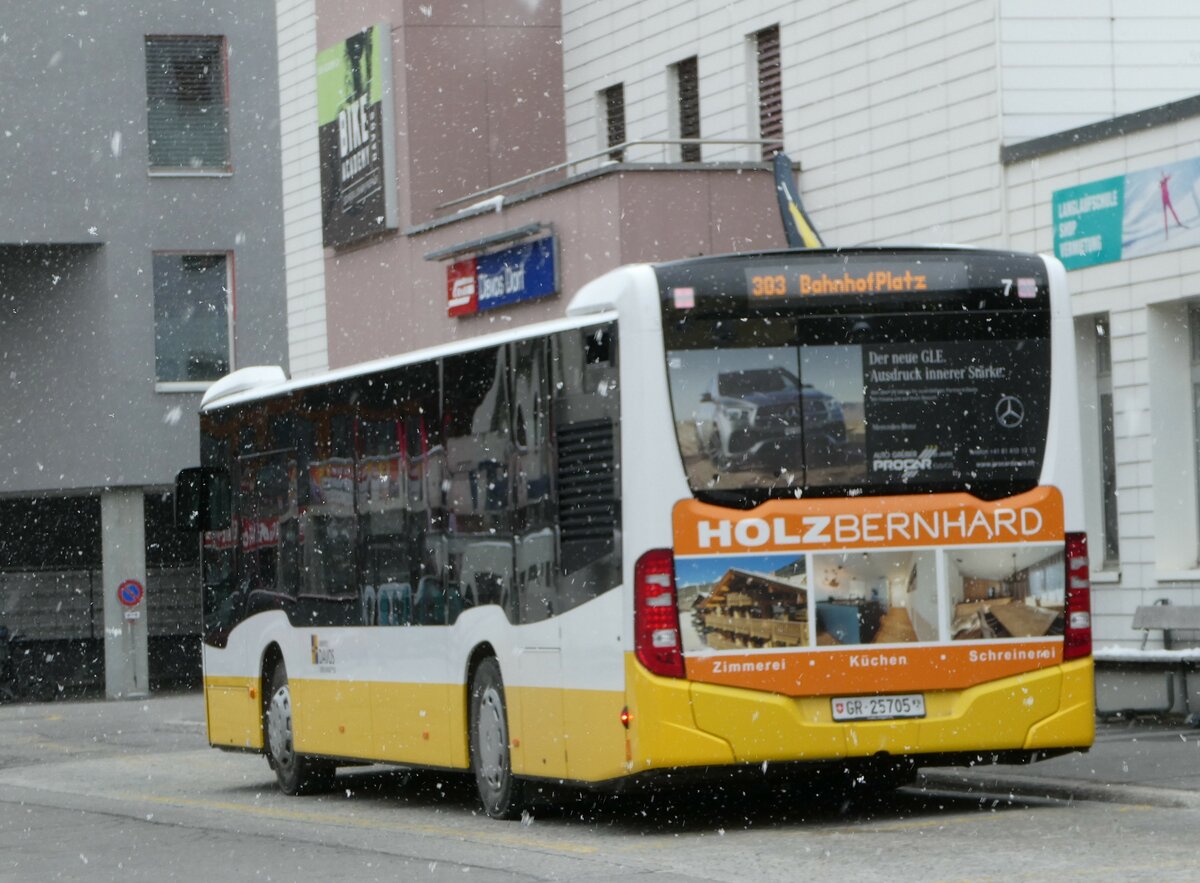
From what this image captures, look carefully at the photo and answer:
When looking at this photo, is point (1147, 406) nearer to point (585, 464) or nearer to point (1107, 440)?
point (1107, 440)

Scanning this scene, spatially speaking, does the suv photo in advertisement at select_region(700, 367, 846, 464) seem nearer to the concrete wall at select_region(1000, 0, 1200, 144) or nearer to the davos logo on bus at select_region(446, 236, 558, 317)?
the concrete wall at select_region(1000, 0, 1200, 144)

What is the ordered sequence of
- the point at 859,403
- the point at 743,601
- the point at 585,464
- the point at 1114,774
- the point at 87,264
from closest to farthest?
the point at 743,601, the point at 859,403, the point at 585,464, the point at 1114,774, the point at 87,264

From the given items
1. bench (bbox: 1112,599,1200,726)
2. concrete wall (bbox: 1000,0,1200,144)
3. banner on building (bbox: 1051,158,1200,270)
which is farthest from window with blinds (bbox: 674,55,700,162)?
bench (bbox: 1112,599,1200,726)

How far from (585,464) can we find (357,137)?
1764 cm

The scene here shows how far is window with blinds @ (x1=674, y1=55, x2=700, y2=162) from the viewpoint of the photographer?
2761 cm

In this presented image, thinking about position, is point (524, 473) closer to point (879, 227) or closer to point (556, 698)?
point (556, 698)

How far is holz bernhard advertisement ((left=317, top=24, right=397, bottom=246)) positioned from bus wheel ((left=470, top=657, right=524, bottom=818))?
50.3 feet

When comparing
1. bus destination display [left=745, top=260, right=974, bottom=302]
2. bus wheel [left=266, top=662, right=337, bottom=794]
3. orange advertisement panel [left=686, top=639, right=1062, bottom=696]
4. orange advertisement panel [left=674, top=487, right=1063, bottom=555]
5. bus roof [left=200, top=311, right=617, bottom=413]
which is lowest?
bus wheel [left=266, top=662, right=337, bottom=794]

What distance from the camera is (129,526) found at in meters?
43.3

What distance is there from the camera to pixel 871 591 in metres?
13.7

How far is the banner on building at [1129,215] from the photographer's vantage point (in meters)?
19.4

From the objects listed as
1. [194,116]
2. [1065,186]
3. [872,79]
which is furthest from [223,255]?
[1065,186]

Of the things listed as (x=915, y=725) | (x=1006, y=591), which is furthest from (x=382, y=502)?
(x=1006, y=591)

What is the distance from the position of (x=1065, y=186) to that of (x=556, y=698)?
8.47 metres
